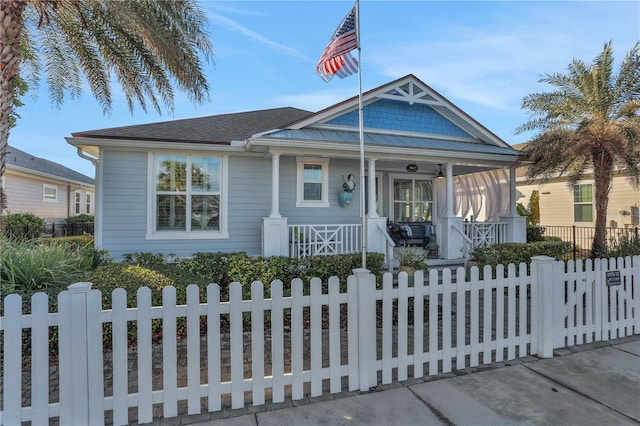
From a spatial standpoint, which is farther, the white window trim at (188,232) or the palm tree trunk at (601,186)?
the palm tree trunk at (601,186)

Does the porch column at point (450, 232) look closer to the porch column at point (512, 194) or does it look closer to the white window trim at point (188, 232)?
the porch column at point (512, 194)

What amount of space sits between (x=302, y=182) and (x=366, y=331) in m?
6.60

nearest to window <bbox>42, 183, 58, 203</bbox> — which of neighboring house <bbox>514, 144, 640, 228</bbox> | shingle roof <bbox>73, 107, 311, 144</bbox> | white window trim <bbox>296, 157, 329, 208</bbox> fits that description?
shingle roof <bbox>73, 107, 311, 144</bbox>

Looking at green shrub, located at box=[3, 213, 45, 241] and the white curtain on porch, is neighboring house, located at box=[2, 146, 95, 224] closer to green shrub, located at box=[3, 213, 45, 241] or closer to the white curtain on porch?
→ green shrub, located at box=[3, 213, 45, 241]

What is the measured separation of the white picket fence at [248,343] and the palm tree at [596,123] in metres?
5.38

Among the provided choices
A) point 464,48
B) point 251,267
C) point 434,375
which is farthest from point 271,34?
point 434,375

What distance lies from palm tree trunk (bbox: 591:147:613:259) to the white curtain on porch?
7.76 feet

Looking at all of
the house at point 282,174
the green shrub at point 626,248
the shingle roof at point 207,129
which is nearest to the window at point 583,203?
the house at point 282,174

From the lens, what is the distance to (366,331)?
3160 millimetres

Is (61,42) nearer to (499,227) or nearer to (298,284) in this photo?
(298,284)

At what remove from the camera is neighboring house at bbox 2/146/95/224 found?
48.9 feet

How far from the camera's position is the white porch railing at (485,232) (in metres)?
9.94

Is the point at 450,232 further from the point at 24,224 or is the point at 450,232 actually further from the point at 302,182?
the point at 24,224

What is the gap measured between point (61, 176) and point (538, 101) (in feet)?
73.0
